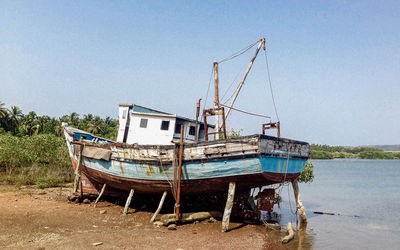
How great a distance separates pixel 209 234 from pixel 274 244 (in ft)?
8.31

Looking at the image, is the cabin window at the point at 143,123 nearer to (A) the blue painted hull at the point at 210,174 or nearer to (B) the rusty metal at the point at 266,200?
(A) the blue painted hull at the point at 210,174

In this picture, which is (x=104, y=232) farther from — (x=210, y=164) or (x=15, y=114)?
(x=15, y=114)

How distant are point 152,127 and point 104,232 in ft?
20.4

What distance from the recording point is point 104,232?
11.6 meters

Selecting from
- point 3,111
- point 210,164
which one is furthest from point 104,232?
point 3,111

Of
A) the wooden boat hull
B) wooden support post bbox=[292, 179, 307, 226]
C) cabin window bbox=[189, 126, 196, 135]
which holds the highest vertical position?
cabin window bbox=[189, 126, 196, 135]

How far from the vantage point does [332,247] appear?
40.7ft

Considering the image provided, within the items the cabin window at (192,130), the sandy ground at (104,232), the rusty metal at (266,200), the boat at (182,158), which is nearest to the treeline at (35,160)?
the boat at (182,158)

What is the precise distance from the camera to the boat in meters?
11.8

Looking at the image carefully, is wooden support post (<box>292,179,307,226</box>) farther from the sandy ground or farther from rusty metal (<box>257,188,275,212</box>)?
the sandy ground

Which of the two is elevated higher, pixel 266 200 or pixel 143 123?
pixel 143 123

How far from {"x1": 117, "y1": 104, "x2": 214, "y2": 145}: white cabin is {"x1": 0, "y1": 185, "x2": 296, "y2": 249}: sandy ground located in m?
3.96

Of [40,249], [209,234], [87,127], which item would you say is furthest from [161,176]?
[87,127]

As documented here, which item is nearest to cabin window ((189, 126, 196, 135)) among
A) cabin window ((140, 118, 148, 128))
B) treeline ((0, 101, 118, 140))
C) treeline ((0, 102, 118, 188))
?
cabin window ((140, 118, 148, 128))
